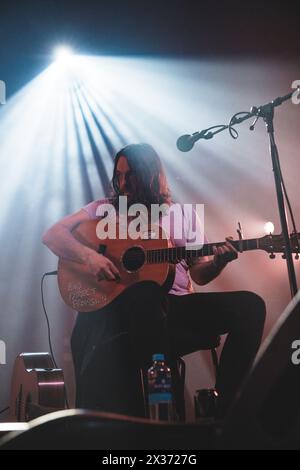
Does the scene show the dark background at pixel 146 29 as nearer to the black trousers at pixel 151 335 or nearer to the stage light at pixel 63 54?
the stage light at pixel 63 54

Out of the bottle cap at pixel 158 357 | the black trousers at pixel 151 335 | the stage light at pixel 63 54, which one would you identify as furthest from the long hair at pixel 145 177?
the stage light at pixel 63 54

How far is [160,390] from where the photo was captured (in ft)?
5.92

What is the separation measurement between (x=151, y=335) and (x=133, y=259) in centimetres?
45

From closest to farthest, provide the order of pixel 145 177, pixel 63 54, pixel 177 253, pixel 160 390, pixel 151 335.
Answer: pixel 160 390 → pixel 151 335 → pixel 177 253 → pixel 145 177 → pixel 63 54

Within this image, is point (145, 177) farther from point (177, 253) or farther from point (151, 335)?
point (151, 335)

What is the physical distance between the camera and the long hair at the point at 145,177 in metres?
2.42

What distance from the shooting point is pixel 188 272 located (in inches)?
95.3

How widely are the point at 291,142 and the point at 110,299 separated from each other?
2.30 meters

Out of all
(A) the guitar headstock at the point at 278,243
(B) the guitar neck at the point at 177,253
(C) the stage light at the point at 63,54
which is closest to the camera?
(A) the guitar headstock at the point at 278,243

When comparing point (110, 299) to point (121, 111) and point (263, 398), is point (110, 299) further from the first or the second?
point (121, 111)

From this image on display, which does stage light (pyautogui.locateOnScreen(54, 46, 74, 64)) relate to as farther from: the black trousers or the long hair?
the black trousers

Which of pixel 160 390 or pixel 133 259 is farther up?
pixel 133 259

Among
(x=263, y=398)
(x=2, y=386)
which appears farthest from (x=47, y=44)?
(x=263, y=398)

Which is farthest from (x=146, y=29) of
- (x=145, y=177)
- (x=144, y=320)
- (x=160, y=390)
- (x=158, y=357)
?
(x=160, y=390)
